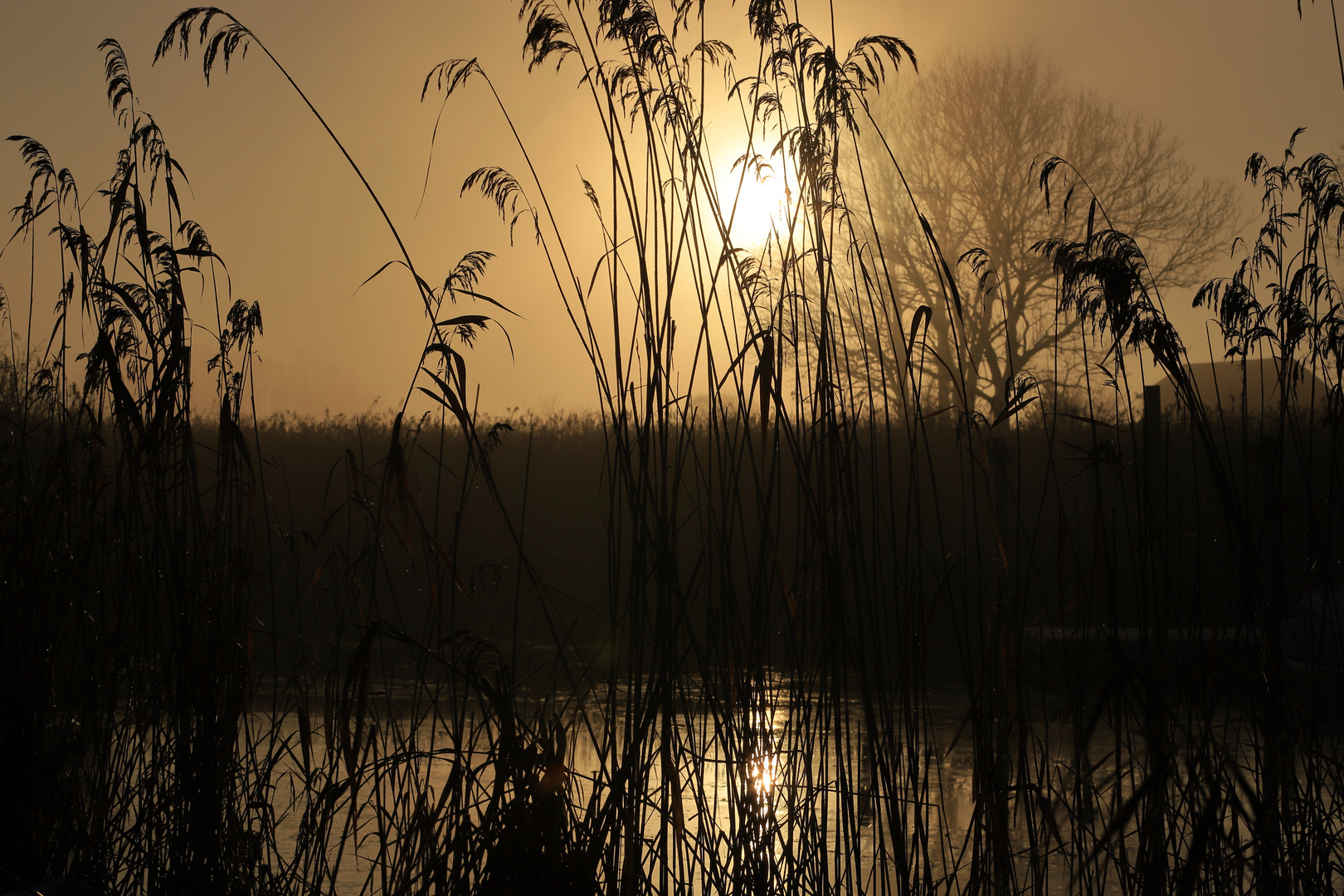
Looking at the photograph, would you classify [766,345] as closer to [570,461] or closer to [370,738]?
[370,738]

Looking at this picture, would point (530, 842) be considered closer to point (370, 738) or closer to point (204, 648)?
point (370, 738)

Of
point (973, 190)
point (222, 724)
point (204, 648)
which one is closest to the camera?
point (222, 724)

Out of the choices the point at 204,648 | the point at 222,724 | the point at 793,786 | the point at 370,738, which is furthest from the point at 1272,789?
the point at 204,648

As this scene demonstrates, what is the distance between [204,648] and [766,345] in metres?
0.91

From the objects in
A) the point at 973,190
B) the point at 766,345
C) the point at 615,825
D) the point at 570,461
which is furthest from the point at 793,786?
the point at 973,190

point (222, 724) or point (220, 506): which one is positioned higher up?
point (220, 506)

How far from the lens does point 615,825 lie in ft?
3.38

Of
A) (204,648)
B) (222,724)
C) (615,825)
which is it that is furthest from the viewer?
(204,648)

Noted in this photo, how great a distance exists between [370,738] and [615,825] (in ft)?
1.53

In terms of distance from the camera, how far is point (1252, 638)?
1116mm

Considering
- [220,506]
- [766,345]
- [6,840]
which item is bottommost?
[6,840]

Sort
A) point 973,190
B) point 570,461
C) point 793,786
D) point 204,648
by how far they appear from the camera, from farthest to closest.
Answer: point 973,190
point 570,461
point 204,648
point 793,786

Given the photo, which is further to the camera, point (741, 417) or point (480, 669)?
point (741, 417)

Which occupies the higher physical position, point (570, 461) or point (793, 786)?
point (570, 461)
